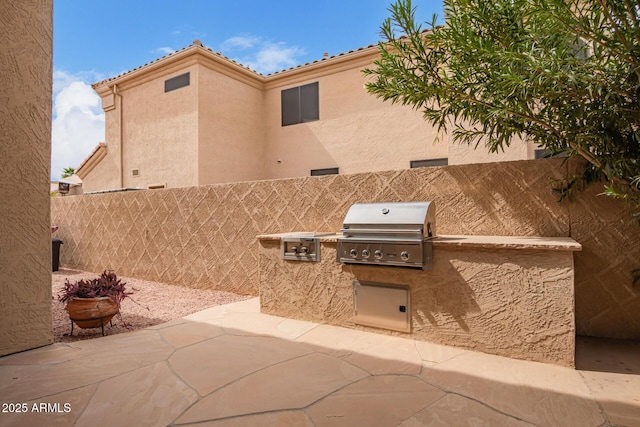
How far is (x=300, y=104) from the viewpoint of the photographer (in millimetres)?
10875

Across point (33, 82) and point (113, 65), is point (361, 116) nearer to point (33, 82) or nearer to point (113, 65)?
point (33, 82)

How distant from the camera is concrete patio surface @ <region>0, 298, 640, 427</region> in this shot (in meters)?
2.12

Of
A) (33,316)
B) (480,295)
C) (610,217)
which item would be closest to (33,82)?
(33,316)

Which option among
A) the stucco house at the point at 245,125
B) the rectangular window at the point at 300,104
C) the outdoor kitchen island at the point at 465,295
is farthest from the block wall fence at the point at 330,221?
the rectangular window at the point at 300,104

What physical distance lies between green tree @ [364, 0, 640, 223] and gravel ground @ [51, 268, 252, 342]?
13.1ft

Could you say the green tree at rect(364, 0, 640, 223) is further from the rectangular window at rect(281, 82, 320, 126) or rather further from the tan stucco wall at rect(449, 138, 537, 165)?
the rectangular window at rect(281, 82, 320, 126)

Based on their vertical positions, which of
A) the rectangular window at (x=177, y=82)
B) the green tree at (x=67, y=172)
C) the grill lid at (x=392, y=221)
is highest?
the rectangular window at (x=177, y=82)

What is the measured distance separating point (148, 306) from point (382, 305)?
11.4ft

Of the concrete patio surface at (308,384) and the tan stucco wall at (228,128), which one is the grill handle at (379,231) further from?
the tan stucco wall at (228,128)

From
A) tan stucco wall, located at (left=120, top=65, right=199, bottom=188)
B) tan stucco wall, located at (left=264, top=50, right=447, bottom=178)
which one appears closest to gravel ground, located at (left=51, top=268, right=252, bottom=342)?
tan stucco wall, located at (left=120, top=65, right=199, bottom=188)

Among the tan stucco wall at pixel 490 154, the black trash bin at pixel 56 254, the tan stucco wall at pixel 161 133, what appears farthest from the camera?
the tan stucco wall at pixel 161 133

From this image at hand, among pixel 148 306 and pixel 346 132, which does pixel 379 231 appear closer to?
pixel 148 306

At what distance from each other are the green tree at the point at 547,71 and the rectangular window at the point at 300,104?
298 inches

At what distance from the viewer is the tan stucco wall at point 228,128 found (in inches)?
399
